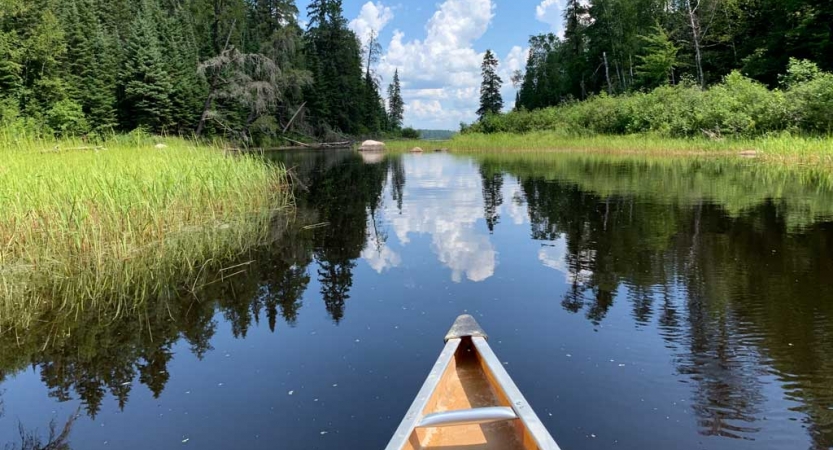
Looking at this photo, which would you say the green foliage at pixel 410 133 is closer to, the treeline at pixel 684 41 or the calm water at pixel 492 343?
the treeline at pixel 684 41

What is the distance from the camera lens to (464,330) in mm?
3838

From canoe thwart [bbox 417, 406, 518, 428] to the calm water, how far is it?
59 cm

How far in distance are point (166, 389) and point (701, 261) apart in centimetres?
613

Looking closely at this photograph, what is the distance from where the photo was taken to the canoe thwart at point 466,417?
8.55 ft

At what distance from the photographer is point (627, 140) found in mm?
27016

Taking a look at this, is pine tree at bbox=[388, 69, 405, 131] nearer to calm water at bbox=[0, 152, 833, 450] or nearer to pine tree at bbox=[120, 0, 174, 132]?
pine tree at bbox=[120, 0, 174, 132]

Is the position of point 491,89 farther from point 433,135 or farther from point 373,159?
point 433,135

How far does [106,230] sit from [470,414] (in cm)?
596

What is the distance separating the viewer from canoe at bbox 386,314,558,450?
254 centimetres

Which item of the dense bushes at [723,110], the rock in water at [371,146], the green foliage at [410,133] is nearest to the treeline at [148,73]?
the rock in water at [371,146]

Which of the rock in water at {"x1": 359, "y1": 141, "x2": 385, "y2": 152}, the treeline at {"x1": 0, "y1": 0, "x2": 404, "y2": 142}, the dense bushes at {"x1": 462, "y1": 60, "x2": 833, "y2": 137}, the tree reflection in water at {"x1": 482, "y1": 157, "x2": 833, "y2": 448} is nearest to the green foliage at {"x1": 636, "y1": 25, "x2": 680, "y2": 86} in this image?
the dense bushes at {"x1": 462, "y1": 60, "x2": 833, "y2": 137}

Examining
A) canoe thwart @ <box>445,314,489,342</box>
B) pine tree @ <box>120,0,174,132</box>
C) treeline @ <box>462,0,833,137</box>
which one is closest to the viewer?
canoe thwart @ <box>445,314,489,342</box>

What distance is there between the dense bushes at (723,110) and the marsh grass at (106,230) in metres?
19.8

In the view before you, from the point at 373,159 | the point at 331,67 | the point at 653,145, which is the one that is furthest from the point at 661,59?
the point at 331,67
